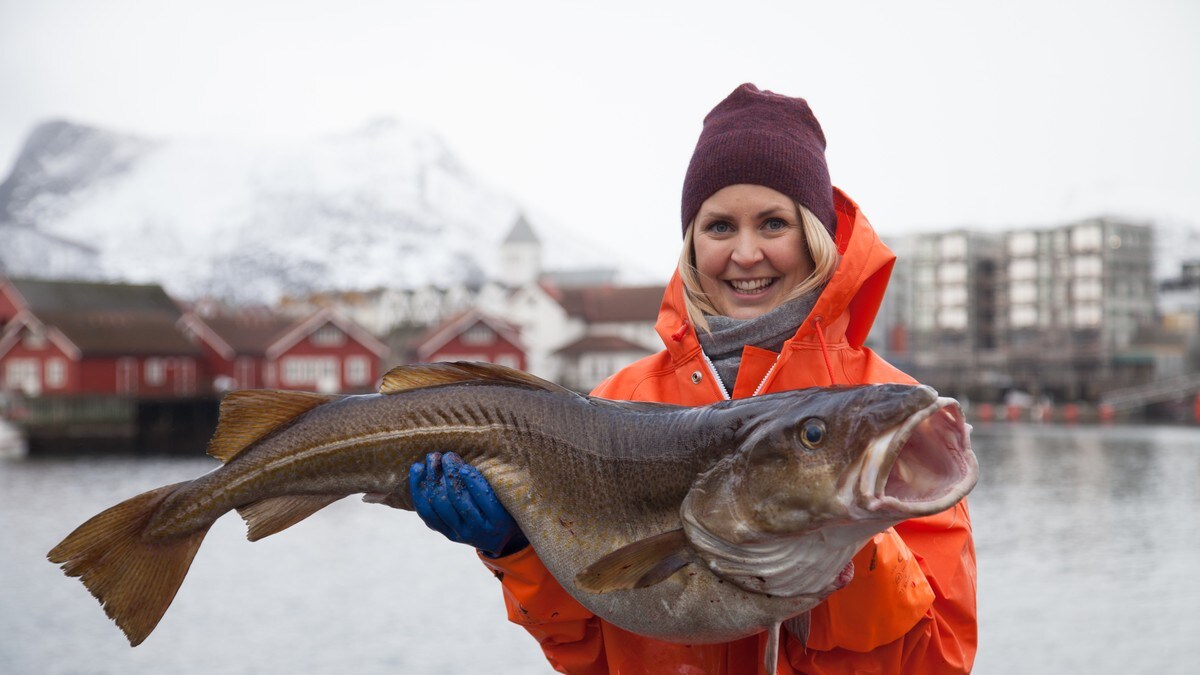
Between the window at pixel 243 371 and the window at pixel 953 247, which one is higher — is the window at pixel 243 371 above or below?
below

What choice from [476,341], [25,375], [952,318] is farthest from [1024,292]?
[25,375]

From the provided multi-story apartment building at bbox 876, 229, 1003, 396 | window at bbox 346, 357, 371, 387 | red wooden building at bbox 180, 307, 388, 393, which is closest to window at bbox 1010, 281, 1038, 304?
multi-story apartment building at bbox 876, 229, 1003, 396

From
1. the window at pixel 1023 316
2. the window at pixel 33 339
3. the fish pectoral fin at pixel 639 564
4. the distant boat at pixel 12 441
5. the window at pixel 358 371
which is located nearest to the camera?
the fish pectoral fin at pixel 639 564

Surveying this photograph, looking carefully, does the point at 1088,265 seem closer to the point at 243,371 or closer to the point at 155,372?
the point at 243,371

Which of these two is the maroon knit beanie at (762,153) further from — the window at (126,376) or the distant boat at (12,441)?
the window at (126,376)

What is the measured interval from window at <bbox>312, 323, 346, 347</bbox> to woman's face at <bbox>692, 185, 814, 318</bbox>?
60.1 m

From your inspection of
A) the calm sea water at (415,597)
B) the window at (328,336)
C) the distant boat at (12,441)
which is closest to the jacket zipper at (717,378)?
the calm sea water at (415,597)

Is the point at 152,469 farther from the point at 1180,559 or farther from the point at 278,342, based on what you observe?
the point at 1180,559

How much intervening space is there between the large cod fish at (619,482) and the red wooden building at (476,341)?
195ft

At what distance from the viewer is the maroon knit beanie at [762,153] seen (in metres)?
3.26

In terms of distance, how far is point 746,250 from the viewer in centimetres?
315

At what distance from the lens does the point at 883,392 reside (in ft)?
7.21

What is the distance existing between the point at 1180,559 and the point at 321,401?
78.9ft

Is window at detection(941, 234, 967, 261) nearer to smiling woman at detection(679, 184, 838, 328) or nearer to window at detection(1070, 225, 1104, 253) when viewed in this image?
window at detection(1070, 225, 1104, 253)
